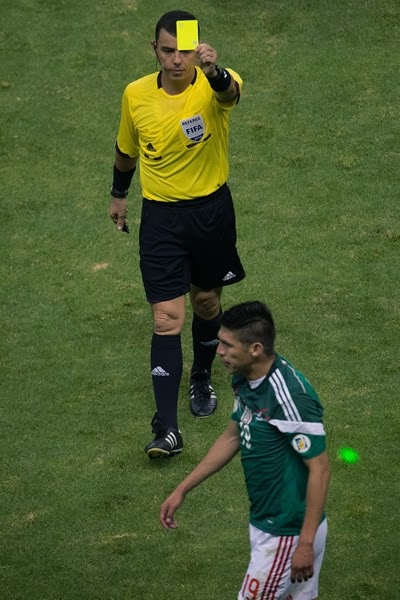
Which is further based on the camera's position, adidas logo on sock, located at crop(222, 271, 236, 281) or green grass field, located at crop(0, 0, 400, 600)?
adidas logo on sock, located at crop(222, 271, 236, 281)

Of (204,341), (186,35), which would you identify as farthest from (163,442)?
(186,35)

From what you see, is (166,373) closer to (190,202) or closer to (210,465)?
Result: (190,202)

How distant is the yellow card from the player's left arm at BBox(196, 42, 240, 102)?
0.44 feet

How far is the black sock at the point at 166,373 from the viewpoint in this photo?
748cm

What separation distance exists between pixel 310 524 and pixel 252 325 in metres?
0.83

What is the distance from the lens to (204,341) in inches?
317

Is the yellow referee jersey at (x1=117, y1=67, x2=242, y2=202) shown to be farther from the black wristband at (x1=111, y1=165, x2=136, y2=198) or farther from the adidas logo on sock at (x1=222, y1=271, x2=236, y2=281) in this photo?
the adidas logo on sock at (x1=222, y1=271, x2=236, y2=281)

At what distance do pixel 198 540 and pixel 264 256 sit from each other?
3255 millimetres

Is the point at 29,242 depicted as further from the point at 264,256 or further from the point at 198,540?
the point at 198,540

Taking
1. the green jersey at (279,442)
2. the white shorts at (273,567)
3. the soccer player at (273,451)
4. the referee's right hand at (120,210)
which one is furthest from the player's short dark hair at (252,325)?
the referee's right hand at (120,210)

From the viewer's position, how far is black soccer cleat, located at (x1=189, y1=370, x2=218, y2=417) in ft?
26.2

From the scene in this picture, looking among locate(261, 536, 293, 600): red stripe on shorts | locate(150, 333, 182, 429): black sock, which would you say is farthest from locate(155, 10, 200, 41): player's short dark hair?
locate(261, 536, 293, 600): red stripe on shorts

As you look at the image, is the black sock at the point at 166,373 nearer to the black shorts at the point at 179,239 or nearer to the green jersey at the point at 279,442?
the black shorts at the point at 179,239

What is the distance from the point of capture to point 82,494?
285 inches
